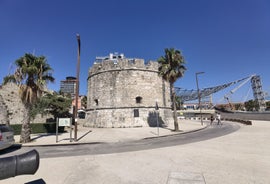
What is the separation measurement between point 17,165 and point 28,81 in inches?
474

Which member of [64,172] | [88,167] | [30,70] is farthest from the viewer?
[30,70]

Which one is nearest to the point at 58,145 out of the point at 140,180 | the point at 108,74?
the point at 140,180

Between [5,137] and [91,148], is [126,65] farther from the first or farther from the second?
[5,137]

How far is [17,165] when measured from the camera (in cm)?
152

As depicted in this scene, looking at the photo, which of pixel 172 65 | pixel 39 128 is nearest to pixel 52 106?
pixel 39 128

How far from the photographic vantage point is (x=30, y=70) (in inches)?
427

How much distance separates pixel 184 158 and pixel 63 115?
1839cm

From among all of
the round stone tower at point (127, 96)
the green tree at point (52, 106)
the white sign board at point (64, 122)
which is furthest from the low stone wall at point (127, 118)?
the white sign board at point (64, 122)

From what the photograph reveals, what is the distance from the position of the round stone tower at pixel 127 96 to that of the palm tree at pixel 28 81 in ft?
34.2

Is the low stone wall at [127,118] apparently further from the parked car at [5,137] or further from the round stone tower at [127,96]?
the parked car at [5,137]

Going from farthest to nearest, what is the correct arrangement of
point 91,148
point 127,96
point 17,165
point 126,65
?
point 126,65 < point 127,96 < point 91,148 < point 17,165

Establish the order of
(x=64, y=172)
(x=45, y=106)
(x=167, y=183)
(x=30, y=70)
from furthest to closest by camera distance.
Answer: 1. (x=45, y=106)
2. (x=30, y=70)
3. (x=64, y=172)
4. (x=167, y=183)

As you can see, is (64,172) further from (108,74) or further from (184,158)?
(108,74)

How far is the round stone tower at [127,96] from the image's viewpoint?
67.2 feet
